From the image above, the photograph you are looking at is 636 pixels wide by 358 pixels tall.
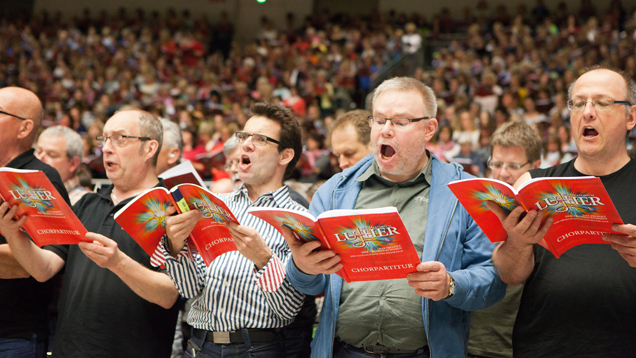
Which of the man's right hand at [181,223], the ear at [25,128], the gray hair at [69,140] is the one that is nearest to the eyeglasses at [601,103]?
the man's right hand at [181,223]

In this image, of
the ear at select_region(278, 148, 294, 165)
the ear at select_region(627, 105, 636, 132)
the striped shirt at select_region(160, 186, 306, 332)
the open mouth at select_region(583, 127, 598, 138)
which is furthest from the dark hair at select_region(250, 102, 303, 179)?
the ear at select_region(627, 105, 636, 132)

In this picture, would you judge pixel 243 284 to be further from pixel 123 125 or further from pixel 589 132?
pixel 589 132

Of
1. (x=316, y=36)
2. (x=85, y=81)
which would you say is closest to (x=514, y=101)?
(x=316, y=36)

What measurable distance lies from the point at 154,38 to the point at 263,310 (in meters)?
14.2

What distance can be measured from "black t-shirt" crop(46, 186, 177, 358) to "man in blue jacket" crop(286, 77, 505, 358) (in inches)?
29.6

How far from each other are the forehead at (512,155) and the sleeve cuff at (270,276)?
4.79ft

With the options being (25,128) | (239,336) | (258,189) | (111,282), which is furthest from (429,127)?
(25,128)

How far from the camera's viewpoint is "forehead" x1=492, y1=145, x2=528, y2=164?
2836 mm

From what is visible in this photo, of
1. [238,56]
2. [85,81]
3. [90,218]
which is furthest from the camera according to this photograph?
[238,56]

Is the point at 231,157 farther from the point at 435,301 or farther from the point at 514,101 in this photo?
the point at 514,101

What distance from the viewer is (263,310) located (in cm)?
219

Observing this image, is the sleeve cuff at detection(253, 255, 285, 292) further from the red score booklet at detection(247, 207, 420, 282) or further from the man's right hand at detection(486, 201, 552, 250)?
the man's right hand at detection(486, 201, 552, 250)

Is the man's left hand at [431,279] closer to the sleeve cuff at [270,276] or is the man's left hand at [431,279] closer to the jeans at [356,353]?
the jeans at [356,353]

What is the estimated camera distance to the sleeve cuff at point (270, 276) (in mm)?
1981
